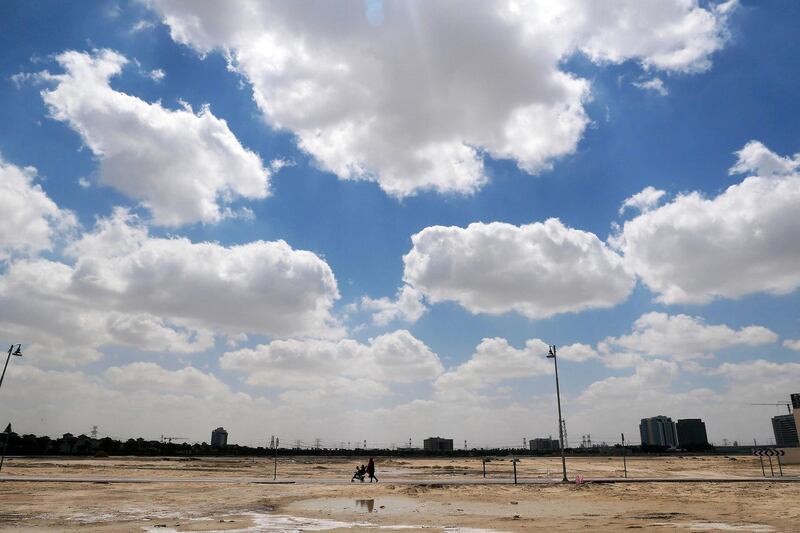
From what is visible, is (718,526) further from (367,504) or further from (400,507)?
(367,504)

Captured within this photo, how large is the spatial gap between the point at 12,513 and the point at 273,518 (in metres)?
10.4

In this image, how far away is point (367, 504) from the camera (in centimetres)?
2641

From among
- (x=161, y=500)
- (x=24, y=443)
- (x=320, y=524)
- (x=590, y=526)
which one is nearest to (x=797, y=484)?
(x=590, y=526)

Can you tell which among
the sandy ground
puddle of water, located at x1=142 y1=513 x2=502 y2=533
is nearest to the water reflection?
the sandy ground

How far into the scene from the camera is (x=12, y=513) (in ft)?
70.0

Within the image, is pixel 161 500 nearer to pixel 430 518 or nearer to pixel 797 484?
pixel 430 518

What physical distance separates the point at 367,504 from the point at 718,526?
15220 millimetres

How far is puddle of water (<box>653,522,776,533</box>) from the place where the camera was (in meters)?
17.4

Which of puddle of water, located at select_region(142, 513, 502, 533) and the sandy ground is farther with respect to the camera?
the sandy ground

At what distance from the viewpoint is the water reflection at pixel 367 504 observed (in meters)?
24.7

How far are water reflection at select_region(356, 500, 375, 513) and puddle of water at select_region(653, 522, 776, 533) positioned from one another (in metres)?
12.1

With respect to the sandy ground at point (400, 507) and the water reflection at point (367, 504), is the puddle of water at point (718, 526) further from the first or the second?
the water reflection at point (367, 504)

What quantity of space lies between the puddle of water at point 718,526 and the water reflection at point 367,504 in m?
12.1

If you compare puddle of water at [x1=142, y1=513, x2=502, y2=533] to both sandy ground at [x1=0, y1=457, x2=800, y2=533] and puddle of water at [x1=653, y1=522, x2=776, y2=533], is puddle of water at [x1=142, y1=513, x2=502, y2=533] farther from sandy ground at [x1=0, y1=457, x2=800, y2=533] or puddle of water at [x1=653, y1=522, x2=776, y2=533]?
puddle of water at [x1=653, y1=522, x2=776, y2=533]
